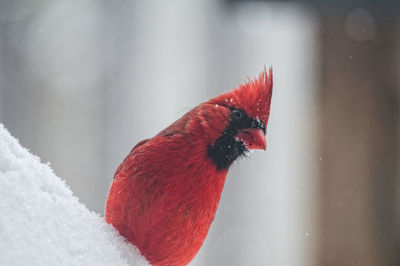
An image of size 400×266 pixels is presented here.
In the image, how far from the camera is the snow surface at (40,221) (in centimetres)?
41

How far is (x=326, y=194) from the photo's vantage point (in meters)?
2.22

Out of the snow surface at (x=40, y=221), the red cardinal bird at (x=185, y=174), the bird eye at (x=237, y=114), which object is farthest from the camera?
the bird eye at (x=237, y=114)

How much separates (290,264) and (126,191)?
6.88 ft

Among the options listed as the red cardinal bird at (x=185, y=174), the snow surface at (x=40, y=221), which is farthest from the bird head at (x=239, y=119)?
the snow surface at (x=40, y=221)

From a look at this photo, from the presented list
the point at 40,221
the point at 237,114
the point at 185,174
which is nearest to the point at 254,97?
the point at 237,114

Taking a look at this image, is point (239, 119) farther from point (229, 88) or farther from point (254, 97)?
point (229, 88)

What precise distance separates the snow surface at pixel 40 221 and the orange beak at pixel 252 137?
1.23 feet

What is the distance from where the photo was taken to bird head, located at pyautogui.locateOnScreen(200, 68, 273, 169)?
2.87ft

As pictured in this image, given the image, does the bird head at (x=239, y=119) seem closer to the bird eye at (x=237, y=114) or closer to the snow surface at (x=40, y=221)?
the bird eye at (x=237, y=114)

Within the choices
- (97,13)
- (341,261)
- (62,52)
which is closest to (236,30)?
(97,13)

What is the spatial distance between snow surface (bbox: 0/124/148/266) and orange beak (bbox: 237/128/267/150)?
0.37 m

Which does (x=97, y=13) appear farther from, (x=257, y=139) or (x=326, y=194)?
(x=257, y=139)

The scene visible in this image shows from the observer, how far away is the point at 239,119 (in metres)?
0.89

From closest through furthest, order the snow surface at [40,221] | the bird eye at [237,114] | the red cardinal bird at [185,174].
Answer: the snow surface at [40,221], the red cardinal bird at [185,174], the bird eye at [237,114]
